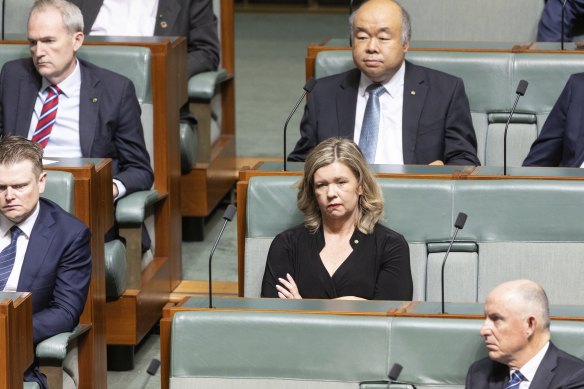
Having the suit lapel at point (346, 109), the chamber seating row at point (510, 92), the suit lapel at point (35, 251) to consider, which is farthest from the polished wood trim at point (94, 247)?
the chamber seating row at point (510, 92)

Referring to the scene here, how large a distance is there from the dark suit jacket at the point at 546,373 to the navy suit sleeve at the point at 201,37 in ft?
5.24

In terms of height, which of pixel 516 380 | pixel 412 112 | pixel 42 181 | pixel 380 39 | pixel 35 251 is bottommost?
pixel 516 380

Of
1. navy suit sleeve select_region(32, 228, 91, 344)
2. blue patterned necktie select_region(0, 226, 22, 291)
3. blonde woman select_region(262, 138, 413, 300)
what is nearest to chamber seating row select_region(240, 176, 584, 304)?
blonde woman select_region(262, 138, 413, 300)

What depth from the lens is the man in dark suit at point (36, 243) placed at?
2.08 metres

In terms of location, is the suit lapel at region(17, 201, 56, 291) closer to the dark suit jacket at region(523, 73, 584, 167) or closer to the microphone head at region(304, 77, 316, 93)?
the microphone head at region(304, 77, 316, 93)

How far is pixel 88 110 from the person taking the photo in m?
2.58

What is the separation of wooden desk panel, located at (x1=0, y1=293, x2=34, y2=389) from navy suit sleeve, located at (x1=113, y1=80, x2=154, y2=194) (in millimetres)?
679

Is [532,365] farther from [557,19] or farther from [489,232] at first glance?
[557,19]

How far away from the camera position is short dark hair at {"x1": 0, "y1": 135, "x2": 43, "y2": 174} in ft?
6.85

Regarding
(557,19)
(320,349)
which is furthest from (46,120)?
(557,19)

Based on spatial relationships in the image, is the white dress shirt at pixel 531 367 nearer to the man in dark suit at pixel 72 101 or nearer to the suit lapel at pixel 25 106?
the man in dark suit at pixel 72 101

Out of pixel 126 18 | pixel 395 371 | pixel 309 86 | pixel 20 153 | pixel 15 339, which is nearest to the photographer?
pixel 395 371

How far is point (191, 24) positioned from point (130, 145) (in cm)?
66

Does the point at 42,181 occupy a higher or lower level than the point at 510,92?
lower
